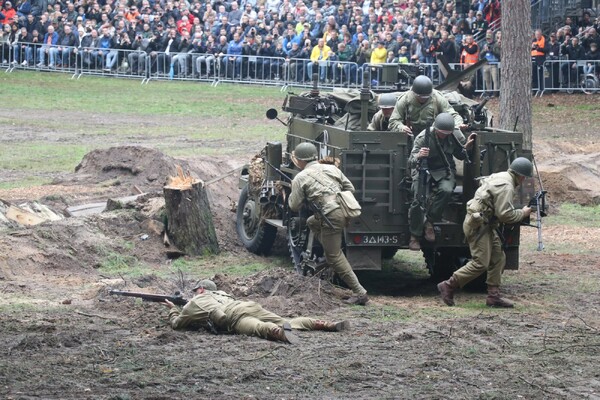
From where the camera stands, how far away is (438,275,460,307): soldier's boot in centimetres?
1431

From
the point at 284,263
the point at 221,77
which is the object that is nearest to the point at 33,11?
the point at 221,77

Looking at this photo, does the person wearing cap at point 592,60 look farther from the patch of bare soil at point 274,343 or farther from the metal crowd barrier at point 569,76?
the patch of bare soil at point 274,343

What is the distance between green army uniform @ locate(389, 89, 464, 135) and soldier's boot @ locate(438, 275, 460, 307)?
2.09 m

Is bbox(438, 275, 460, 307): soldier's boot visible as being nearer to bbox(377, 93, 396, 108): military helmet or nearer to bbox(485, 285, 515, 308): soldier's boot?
bbox(485, 285, 515, 308): soldier's boot

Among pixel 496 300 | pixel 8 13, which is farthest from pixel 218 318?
pixel 8 13

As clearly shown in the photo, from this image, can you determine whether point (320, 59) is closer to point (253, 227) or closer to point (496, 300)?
point (253, 227)

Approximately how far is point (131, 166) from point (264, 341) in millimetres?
10963

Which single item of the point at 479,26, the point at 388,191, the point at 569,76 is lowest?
the point at 388,191

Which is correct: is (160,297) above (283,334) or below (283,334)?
above

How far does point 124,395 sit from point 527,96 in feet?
49.0


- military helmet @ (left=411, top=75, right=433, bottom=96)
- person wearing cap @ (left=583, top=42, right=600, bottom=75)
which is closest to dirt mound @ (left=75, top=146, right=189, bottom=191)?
military helmet @ (left=411, top=75, right=433, bottom=96)

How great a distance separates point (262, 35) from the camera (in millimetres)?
38750

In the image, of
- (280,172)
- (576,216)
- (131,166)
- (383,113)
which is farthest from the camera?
(131,166)

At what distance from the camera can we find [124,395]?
32.0 ft
